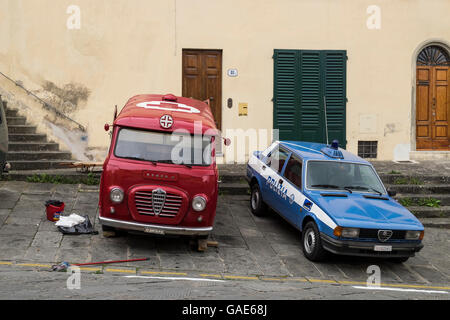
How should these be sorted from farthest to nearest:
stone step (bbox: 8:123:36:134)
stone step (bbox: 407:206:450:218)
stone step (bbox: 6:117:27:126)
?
stone step (bbox: 6:117:27:126), stone step (bbox: 8:123:36:134), stone step (bbox: 407:206:450:218)

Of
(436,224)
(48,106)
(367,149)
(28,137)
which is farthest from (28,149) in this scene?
(436,224)

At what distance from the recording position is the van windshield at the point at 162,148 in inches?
369

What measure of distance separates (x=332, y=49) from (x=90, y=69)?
21.5 ft

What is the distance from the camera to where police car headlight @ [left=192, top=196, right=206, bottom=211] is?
907 cm

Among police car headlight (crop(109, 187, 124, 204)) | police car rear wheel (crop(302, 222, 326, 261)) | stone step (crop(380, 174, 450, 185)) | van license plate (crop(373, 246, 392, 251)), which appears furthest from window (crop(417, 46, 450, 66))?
police car headlight (crop(109, 187, 124, 204))

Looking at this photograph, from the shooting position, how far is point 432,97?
16219mm

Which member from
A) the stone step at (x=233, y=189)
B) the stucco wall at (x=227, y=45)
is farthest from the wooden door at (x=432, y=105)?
the stone step at (x=233, y=189)

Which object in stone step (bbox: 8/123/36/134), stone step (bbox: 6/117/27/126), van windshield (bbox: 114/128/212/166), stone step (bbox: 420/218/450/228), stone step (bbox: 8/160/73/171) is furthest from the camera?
stone step (bbox: 6/117/27/126)

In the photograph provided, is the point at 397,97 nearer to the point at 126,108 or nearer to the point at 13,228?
the point at 126,108

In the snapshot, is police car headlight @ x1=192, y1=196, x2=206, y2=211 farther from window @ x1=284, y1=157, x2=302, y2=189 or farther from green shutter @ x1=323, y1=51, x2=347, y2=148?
green shutter @ x1=323, y1=51, x2=347, y2=148

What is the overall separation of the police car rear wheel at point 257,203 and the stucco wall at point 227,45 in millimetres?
3715

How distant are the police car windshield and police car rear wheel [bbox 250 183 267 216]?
1.85 m

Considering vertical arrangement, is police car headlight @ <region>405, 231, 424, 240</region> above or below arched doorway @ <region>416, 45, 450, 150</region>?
below
